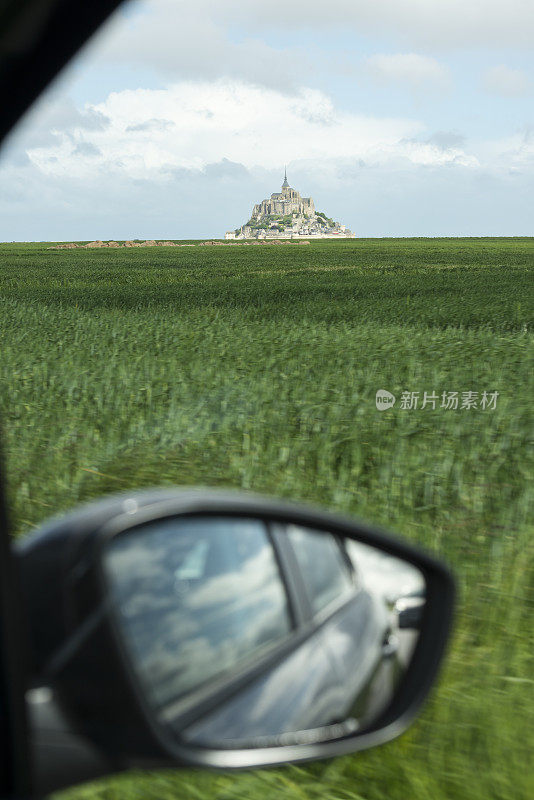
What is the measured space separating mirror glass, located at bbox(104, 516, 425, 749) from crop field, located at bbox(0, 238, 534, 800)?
1135 mm

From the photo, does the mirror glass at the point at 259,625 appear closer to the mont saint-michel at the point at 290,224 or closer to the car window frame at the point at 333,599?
the car window frame at the point at 333,599

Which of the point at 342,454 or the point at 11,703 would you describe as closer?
the point at 11,703

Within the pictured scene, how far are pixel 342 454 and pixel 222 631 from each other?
4847mm

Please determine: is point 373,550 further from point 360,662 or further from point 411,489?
point 411,489

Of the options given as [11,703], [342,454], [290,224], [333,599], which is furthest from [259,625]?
[290,224]

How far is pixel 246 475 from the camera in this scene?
5000mm

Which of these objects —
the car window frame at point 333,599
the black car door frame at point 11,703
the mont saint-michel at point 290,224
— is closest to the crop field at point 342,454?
the car window frame at point 333,599

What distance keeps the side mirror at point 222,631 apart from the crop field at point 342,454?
113 centimetres

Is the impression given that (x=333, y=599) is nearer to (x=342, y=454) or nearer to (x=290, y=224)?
(x=342, y=454)

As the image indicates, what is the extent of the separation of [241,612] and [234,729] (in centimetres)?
14

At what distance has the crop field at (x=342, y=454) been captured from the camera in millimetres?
2109

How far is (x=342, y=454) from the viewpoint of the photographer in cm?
571

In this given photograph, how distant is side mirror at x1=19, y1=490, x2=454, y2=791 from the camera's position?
691mm

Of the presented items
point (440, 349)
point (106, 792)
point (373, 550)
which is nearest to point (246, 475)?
point (106, 792)
